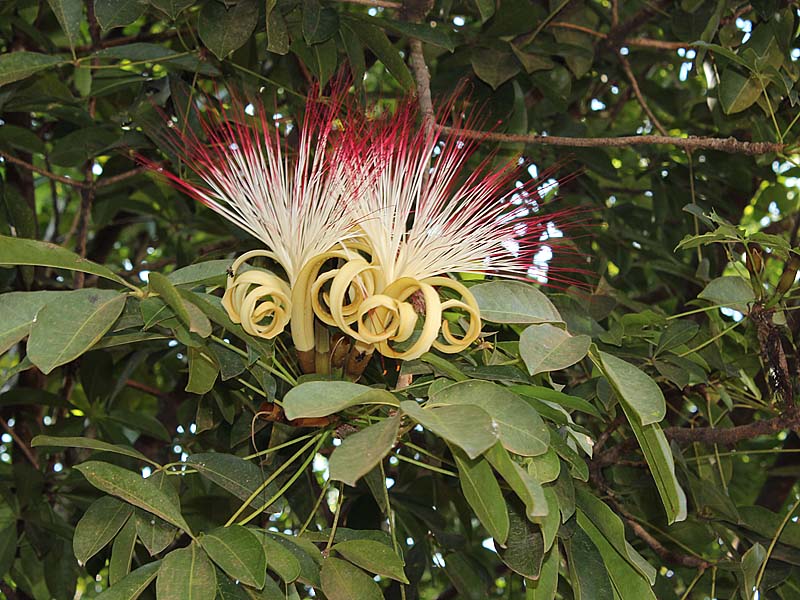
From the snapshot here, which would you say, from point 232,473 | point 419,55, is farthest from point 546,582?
point 419,55

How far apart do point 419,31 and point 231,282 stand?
74cm

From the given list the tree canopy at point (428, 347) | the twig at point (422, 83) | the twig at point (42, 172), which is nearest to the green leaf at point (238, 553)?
the tree canopy at point (428, 347)

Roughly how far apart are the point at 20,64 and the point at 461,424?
1048mm

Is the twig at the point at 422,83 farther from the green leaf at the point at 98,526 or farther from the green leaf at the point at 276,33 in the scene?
the green leaf at the point at 98,526

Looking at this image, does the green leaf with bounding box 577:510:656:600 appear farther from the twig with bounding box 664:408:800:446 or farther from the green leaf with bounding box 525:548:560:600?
the twig with bounding box 664:408:800:446

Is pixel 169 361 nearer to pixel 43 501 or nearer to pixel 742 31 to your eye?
pixel 43 501

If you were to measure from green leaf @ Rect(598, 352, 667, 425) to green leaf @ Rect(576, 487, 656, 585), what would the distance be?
0.68ft

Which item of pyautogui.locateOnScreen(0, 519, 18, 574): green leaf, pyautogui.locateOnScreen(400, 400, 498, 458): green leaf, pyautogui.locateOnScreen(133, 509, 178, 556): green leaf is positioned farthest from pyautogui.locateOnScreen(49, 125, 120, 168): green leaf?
pyautogui.locateOnScreen(400, 400, 498, 458): green leaf

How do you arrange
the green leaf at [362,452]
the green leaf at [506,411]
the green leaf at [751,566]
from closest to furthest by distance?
1. the green leaf at [362,452]
2. the green leaf at [506,411]
3. the green leaf at [751,566]

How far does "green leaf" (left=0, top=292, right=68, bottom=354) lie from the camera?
106cm

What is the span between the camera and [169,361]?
2.51 m

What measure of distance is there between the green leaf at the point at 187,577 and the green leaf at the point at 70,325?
0.83ft

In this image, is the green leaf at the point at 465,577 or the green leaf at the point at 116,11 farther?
the green leaf at the point at 465,577

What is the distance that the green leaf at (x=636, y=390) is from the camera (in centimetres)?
104
